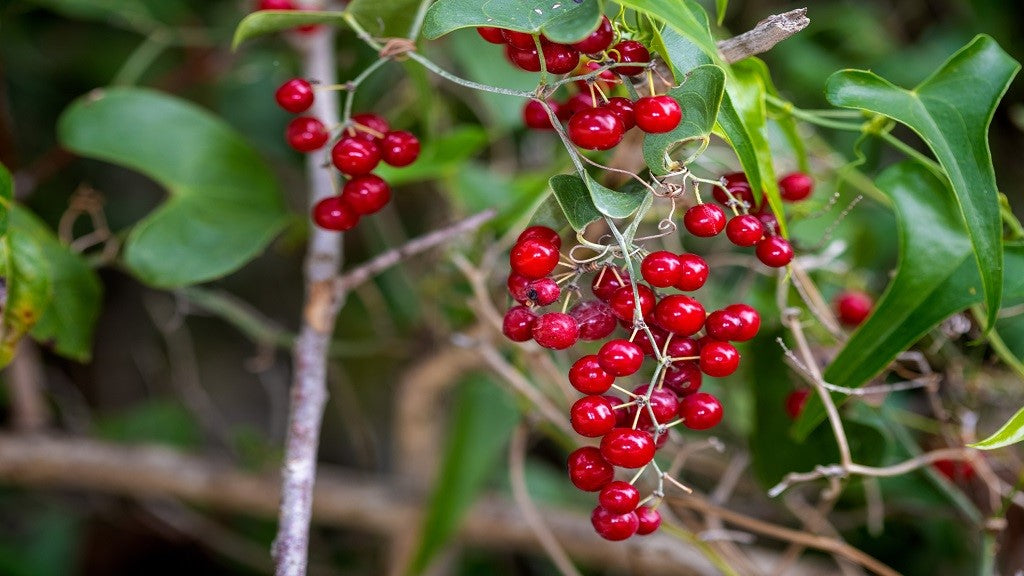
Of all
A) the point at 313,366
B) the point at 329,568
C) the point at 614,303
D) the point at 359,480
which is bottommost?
the point at 329,568

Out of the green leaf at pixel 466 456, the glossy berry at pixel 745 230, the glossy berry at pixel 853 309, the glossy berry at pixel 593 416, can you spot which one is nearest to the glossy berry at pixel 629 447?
the glossy berry at pixel 593 416

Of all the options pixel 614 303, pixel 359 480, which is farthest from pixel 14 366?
pixel 614 303

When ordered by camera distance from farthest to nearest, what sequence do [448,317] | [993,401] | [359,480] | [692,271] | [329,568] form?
[329,568]
[359,480]
[448,317]
[993,401]
[692,271]

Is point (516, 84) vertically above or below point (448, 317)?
above

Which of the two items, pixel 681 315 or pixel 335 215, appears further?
pixel 335 215

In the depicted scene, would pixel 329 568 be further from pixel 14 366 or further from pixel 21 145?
pixel 21 145

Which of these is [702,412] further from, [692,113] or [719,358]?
[692,113]

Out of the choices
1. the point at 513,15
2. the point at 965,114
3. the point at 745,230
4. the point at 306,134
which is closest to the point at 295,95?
the point at 306,134

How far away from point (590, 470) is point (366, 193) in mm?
209

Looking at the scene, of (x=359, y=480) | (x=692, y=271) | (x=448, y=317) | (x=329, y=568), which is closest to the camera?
(x=692, y=271)

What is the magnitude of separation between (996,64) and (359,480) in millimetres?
755

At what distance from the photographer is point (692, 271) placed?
413 millimetres

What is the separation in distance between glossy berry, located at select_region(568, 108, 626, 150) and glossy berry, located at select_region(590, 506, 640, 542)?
0.58ft

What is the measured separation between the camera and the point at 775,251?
0.44 meters
